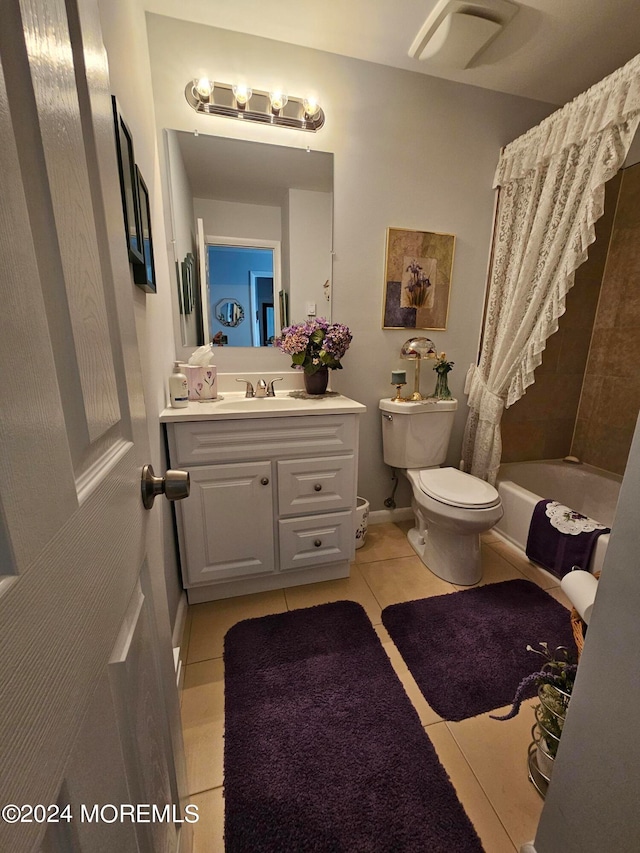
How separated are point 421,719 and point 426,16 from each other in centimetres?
263

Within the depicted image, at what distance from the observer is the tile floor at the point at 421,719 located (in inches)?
35.7

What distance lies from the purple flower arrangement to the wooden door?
4.08ft

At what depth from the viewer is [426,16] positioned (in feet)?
4.67

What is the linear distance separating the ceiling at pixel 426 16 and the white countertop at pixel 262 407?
1558 mm

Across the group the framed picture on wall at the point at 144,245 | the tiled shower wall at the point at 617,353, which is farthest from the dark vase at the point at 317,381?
the tiled shower wall at the point at 617,353

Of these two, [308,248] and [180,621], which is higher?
[308,248]

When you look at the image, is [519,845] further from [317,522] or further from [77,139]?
[77,139]

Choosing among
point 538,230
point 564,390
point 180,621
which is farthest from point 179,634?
point 564,390

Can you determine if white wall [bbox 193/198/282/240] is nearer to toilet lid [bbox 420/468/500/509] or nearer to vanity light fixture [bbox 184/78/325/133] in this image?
vanity light fixture [bbox 184/78/325/133]

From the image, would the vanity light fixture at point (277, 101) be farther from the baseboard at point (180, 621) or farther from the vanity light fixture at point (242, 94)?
the baseboard at point (180, 621)

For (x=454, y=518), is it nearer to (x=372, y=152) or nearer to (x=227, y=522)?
(x=227, y=522)

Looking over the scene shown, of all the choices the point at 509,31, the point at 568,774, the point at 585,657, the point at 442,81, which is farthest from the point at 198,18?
the point at 568,774

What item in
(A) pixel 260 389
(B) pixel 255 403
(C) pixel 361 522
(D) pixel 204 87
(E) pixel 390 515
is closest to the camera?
(D) pixel 204 87

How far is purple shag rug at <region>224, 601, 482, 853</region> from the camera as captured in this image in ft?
2.84
